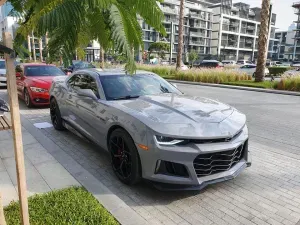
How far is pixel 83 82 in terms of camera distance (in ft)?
17.2

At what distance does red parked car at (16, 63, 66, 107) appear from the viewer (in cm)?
886

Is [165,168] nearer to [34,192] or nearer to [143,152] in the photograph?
[143,152]

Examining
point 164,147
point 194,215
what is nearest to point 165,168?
point 164,147

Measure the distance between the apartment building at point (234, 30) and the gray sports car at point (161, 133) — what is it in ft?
281

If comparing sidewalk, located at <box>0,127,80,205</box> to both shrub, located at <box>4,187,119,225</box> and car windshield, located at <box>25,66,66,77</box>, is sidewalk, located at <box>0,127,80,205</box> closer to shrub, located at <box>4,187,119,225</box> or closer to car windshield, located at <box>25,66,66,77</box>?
shrub, located at <box>4,187,119,225</box>

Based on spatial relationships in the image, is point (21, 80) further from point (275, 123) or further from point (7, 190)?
point (275, 123)

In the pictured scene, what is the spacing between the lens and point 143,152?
3.30 m

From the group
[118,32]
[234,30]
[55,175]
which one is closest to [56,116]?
[55,175]

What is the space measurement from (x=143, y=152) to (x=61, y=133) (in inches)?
138

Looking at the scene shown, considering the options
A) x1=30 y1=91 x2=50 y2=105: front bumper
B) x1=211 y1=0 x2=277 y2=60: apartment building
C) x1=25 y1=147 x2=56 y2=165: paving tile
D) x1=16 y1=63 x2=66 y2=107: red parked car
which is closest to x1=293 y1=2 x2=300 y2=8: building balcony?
x1=211 y1=0 x2=277 y2=60: apartment building

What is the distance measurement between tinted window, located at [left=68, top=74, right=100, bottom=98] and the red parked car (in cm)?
317

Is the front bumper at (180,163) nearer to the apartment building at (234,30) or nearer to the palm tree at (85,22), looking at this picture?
the palm tree at (85,22)

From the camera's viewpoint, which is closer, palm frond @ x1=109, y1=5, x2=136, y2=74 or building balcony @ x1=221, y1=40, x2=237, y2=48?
palm frond @ x1=109, y1=5, x2=136, y2=74

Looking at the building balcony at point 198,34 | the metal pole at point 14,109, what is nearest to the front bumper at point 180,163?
the metal pole at point 14,109
